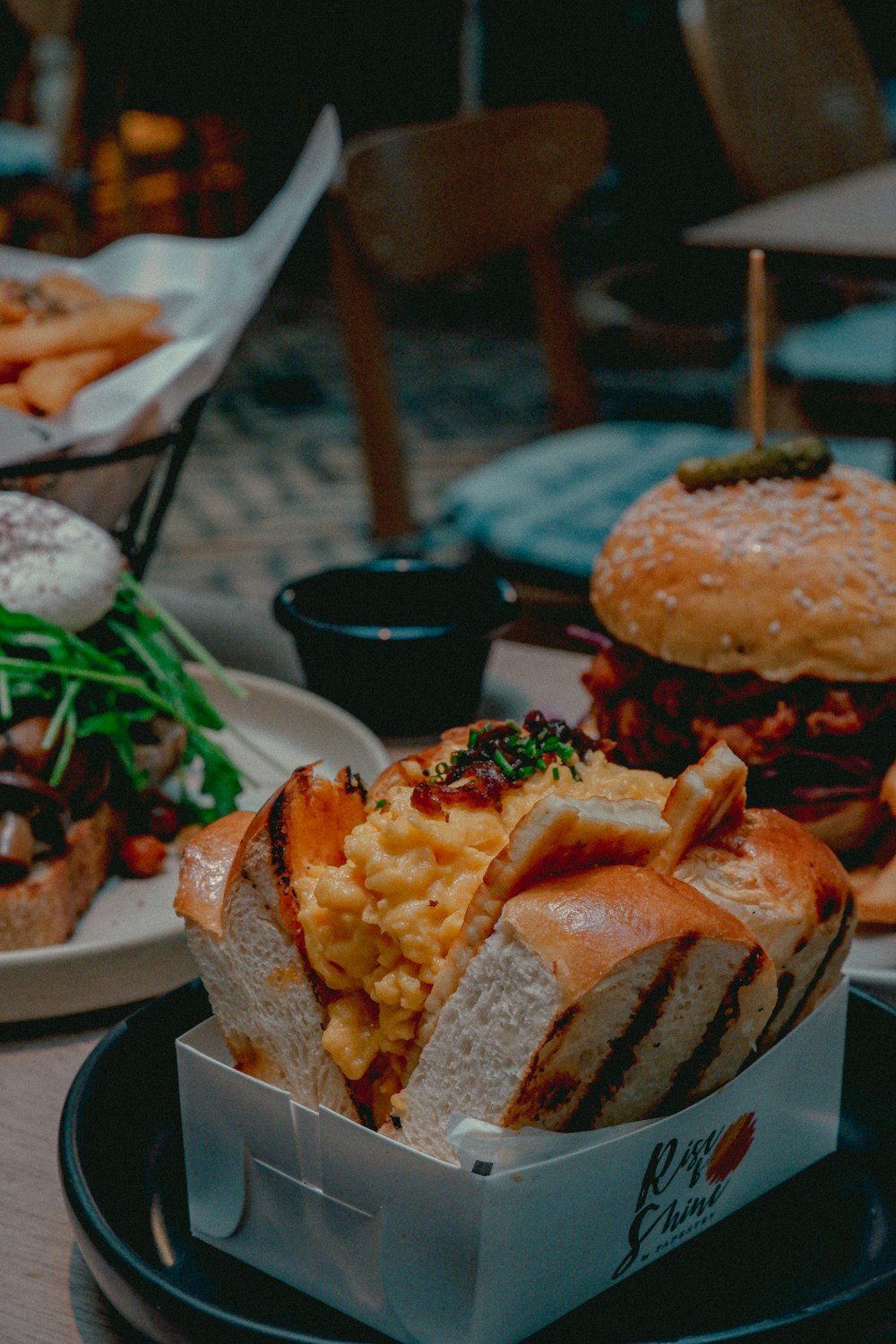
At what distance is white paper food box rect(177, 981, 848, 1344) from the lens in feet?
2.09

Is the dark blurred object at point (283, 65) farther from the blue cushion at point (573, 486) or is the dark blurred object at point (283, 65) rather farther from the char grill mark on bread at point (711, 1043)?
the char grill mark on bread at point (711, 1043)

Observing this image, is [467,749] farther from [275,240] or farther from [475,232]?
[475,232]

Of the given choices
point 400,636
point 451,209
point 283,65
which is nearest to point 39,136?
point 283,65

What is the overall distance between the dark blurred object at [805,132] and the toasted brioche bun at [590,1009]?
257cm

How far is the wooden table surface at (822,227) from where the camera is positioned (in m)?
2.47

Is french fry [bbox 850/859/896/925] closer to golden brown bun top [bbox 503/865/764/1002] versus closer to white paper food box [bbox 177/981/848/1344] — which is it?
white paper food box [bbox 177/981/848/1344]

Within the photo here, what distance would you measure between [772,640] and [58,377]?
2.95ft

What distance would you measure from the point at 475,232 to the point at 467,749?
2250mm

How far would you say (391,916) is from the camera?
705mm

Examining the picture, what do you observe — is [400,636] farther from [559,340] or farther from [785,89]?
[785,89]

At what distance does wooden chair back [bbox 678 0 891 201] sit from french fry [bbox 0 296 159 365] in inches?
72.8

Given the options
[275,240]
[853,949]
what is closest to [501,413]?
[275,240]

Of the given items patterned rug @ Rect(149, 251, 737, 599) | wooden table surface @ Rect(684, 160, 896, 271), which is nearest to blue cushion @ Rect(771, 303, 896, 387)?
wooden table surface @ Rect(684, 160, 896, 271)

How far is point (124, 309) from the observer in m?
1.77
